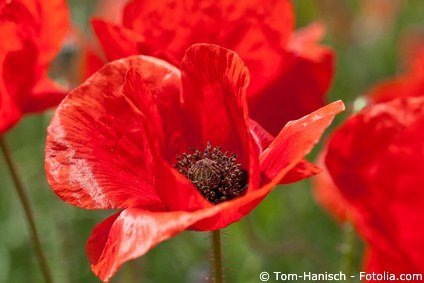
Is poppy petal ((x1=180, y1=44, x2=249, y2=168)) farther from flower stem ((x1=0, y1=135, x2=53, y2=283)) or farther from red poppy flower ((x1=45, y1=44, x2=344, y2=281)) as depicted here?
flower stem ((x1=0, y1=135, x2=53, y2=283))

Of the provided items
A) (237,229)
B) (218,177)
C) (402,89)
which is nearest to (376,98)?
(402,89)

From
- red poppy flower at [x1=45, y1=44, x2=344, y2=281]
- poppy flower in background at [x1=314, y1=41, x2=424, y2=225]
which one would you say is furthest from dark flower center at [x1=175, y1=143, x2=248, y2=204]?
poppy flower in background at [x1=314, y1=41, x2=424, y2=225]

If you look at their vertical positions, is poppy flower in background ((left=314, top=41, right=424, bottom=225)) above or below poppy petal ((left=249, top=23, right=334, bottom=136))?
below

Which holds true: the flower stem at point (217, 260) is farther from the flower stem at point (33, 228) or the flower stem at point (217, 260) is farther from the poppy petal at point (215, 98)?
the flower stem at point (33, 228)

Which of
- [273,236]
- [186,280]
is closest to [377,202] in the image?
[273,236]

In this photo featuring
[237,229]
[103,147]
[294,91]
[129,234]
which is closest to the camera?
[129,234]

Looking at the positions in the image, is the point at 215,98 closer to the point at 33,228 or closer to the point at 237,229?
the point at 33,228

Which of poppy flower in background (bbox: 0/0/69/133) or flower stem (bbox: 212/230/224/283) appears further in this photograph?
poppy flower in background (bbox: 0/0/69/133)
